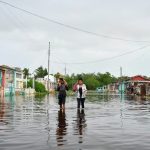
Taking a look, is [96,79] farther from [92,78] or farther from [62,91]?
[62,91]

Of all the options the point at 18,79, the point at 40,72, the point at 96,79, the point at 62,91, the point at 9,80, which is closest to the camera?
the point at 62,91

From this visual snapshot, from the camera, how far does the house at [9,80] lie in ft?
251

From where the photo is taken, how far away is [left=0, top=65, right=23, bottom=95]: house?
7644 cm

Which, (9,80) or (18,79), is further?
(18,79)

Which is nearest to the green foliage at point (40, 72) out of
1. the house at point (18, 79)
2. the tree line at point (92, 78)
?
the tree line at point (92, 78)

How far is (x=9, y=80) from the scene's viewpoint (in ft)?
283

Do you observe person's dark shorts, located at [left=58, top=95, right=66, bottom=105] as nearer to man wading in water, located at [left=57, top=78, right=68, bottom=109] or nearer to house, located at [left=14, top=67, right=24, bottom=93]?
man wading in water, located at [left=57, top=78, right=68, bottom=109]

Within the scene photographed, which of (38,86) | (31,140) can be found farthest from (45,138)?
(38,86)

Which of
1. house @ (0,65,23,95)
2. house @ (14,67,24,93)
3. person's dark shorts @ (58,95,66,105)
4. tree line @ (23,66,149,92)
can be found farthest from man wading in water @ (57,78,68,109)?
tree line @ (23,66,149,92)

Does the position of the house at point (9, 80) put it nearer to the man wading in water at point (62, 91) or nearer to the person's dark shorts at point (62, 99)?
the man wading in water at point (62, 91)

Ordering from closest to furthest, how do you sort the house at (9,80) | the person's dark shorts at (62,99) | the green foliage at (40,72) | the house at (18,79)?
1. the person's dark shorts at (62,99)
2. the house at (9,80)
3. the house at (18,79)
4. the green foliage at (40,72)

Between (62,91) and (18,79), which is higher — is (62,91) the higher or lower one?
the lower one

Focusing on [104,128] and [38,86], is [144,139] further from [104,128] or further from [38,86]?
[38,86]

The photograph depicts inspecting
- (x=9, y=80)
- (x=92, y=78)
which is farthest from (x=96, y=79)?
(x=9, y=80)
